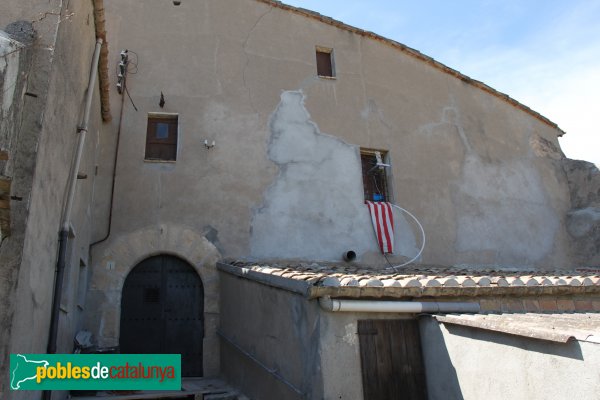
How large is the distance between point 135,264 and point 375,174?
5.46 m

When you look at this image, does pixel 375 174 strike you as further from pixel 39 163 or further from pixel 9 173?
pixel 9 173

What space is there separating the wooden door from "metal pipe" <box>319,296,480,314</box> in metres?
0.22

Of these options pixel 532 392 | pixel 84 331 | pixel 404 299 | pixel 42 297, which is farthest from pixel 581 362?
pixel 84 331

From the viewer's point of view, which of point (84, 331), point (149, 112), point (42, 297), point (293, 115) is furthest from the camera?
point (293, 115)

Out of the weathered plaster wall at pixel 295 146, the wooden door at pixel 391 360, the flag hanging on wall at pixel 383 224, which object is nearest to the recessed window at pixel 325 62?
the weathered plaster wall at pixel 295 146

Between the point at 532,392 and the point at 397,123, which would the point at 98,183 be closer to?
the point at 397,123

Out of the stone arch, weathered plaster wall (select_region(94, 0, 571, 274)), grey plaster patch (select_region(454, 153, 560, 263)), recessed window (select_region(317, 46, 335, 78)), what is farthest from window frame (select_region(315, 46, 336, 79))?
the stone arch

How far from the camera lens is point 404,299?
5.50 m

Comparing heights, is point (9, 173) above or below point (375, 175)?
below

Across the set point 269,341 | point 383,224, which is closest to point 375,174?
point 383,224

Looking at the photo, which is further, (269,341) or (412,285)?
(269,341)

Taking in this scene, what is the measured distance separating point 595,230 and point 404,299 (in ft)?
32.7

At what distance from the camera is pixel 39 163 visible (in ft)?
14.2

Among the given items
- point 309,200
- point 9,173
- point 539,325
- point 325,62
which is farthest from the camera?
point 325,62
